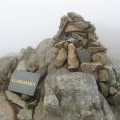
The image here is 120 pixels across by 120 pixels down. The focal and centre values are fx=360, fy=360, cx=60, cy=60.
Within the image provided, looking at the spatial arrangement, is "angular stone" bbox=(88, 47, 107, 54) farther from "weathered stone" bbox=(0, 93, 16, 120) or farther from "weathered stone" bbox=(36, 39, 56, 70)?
"weathered stone" bbox=(0, 93, 16, 120)

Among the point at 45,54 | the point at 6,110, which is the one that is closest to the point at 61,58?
the point at 45,54

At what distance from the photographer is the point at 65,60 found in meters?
26.0

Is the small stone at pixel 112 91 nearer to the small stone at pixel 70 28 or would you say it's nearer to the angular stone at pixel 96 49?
the angular stone at pixel 96 49

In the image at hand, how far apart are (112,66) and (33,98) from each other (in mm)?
6229

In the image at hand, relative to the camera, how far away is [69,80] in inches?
932

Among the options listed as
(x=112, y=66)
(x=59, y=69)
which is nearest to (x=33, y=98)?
(x=59, y=69)

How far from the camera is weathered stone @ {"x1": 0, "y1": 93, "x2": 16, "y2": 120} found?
25.3m

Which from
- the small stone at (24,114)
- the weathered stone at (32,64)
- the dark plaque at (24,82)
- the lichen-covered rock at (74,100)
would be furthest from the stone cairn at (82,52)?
the small stone at (24,114)

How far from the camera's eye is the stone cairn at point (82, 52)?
25094 millimetres

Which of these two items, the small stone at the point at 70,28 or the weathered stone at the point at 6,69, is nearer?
the small stone at the point at 70,28

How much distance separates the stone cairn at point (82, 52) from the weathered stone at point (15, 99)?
3.69 metres

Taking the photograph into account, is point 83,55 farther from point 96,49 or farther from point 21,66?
point 21,66

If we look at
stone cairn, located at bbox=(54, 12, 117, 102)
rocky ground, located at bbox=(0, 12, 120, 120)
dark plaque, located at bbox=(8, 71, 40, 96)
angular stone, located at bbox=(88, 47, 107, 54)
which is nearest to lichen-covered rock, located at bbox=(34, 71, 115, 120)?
rocky ground, located at bbox=(0, 12, 120, 120)

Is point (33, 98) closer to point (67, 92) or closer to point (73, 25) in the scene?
point (67, 92)
